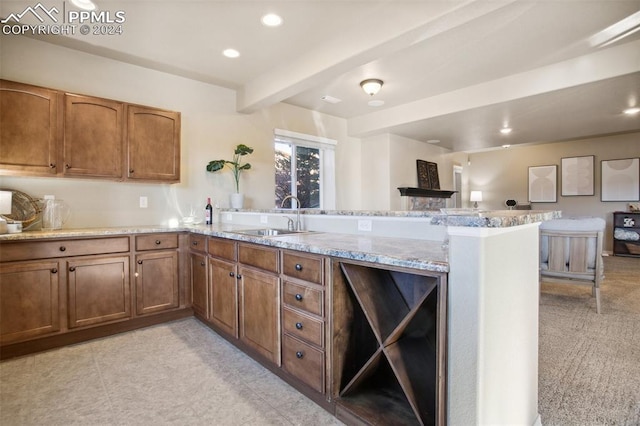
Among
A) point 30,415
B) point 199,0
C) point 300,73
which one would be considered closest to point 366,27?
point 300,73

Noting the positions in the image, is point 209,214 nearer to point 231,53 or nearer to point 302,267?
point 231,53

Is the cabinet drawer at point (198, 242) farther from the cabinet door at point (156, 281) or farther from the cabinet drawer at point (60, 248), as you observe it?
the cabinet drawer at point (60, 248)

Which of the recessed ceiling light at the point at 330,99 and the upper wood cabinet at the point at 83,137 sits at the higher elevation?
the recessed ceiling light at the point at 330,99

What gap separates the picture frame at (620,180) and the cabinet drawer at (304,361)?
8287 mm

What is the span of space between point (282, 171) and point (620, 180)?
23.8 feet

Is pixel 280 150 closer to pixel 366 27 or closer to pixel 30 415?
pixel 366 27

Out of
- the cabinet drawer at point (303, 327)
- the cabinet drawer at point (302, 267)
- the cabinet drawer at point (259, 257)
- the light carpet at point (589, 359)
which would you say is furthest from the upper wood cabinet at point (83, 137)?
the light carpet at point (589, 359)

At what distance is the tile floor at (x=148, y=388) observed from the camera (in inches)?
67.3

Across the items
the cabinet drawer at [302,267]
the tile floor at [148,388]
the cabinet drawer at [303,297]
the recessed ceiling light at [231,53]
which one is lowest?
the tile floor at [148,388]

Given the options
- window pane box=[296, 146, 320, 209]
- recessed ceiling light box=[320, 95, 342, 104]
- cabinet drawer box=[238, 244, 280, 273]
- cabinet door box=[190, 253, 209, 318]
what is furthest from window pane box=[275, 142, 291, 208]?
cabinet drawer box=[238, 244, 280, 273]

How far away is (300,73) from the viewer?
319cm

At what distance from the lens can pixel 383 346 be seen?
1.51 m

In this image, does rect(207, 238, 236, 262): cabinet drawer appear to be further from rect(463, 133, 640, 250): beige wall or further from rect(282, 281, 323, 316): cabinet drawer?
rect(463, 133, 640, 250): beige wall

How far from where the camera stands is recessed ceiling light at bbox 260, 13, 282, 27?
2531 millimetres
